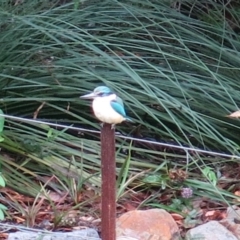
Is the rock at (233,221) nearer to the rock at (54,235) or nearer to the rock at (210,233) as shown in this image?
the rock at (210,233)

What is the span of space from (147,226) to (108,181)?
0.71 meters

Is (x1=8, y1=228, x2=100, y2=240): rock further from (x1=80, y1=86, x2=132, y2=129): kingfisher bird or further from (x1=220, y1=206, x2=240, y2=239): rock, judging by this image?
(x1=80, y1=86, x2=132, y2=129): kingfisher bird

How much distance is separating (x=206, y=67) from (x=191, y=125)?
335 mm

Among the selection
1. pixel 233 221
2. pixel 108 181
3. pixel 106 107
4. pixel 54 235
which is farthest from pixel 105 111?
pixel 233 221

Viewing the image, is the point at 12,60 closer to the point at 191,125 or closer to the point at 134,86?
the point at 134,86

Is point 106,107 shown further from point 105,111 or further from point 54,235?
point 54,235

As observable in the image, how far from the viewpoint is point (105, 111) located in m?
2.35

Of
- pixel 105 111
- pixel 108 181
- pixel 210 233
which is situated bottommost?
pixel 210 233

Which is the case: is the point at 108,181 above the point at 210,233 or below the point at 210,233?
above

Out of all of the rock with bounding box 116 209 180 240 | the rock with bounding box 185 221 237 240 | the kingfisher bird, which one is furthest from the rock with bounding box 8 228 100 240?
the kingfisher bird

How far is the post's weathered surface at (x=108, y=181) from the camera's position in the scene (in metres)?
2.41

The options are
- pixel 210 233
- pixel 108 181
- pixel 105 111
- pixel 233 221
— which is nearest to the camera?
pixel 105 111

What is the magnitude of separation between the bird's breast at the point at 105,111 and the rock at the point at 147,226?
0.85 meters

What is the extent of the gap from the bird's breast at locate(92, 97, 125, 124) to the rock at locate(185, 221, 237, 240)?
953 millimetres
